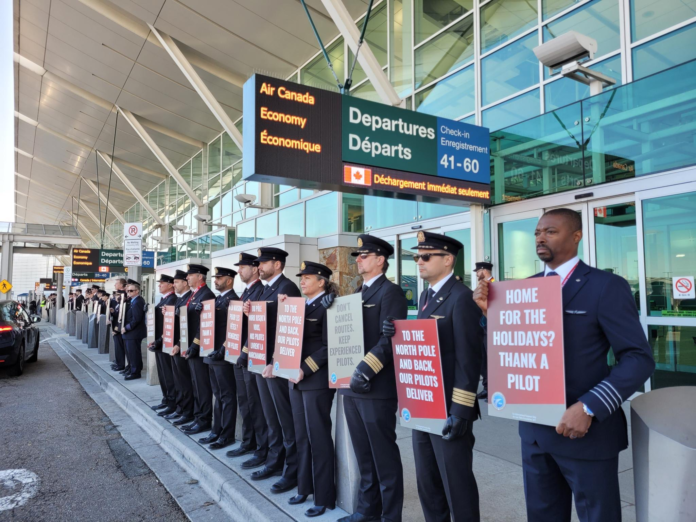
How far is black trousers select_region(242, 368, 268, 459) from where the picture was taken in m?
4.71

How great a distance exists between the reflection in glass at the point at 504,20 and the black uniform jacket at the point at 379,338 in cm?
707

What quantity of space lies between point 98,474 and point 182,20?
12490mm

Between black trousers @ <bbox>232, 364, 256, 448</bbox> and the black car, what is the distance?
317 inches

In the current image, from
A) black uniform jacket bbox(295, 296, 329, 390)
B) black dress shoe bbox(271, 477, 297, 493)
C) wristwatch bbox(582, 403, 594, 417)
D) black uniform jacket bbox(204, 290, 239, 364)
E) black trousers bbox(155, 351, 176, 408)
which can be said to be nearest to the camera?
wristwatch bbox(582, 403, 594, 417)

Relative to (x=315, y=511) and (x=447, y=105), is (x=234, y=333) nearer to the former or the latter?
(x=315, y=511)

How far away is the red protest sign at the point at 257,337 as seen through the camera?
432 centimetres

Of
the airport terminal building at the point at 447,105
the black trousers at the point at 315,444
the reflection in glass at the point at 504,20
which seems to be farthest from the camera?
the reflection in glass at the point at 504,20

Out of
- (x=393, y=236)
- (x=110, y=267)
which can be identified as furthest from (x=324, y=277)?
(x=110, y=267)

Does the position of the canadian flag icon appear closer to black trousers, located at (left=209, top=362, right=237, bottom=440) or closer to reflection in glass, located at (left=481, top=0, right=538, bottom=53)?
black trousers, located at (left=209, top=362, right=237, bottom=440)

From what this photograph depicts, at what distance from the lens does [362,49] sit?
9.87 m

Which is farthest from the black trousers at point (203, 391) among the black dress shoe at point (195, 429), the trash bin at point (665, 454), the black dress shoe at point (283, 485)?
the trash bin at point (665, 454)

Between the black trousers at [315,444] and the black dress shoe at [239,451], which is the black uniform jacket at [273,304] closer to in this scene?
the black trousers at [315,444]

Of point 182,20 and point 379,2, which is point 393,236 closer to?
point 379,2

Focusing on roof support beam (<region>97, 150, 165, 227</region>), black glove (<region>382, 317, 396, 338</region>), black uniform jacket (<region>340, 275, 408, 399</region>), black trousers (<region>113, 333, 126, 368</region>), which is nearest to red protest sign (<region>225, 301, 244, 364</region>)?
black uniform jacket (<region>340, 275, 408, 399</region>)
